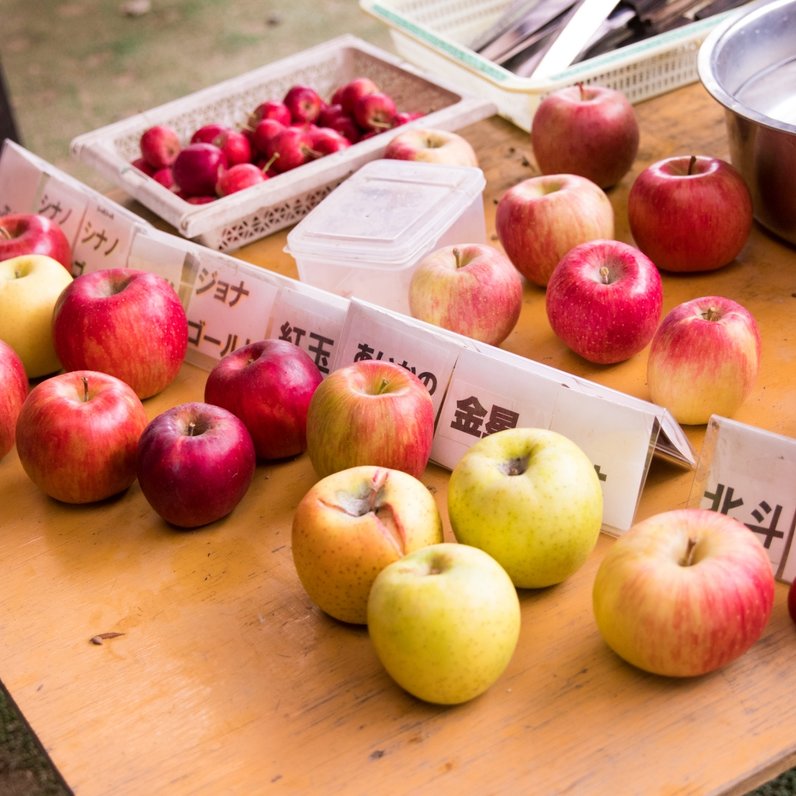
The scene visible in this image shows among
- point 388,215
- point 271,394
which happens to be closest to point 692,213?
point 388,215

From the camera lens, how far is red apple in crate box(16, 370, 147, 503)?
46.1 inches

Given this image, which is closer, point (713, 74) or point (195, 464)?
point (195, 464)

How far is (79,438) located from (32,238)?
50cm

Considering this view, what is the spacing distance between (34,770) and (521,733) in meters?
1.18

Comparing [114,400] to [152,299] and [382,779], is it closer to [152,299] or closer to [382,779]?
[152,299]

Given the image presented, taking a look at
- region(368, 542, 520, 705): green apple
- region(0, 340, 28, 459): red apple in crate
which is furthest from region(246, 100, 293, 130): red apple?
region(368, 542, 520, 705): green apple

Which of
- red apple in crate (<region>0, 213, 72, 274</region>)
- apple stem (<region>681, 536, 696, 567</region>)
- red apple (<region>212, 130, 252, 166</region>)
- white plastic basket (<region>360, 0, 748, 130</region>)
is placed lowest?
red apple in crate (<region>0, 213, 72, 274</region>)

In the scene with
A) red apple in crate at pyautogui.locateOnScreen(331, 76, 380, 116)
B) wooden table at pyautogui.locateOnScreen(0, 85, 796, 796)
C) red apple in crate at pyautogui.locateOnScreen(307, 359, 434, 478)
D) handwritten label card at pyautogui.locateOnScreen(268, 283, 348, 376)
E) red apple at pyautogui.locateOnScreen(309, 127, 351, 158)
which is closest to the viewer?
wooden table at pyautogui.locateOnScreen(0, 85, 796, 796)

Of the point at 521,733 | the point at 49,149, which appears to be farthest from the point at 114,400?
the point at 49,149

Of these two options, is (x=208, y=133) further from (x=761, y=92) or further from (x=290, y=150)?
(x=761, y=92)

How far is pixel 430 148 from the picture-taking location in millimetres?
1684

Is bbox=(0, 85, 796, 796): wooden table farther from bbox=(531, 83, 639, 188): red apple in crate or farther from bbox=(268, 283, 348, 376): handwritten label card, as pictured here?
bbox=(531, 83, 639, 188): red apple in crate

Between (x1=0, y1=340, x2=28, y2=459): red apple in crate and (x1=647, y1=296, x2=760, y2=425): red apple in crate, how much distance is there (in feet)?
2.51

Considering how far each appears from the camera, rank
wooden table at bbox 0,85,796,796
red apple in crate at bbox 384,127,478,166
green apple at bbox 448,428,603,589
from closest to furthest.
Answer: wooden table at bbox 0,85,796,796 < green apple at bbox 448,428,603,589 < red apple in crate at bbox 384,127,478,166
